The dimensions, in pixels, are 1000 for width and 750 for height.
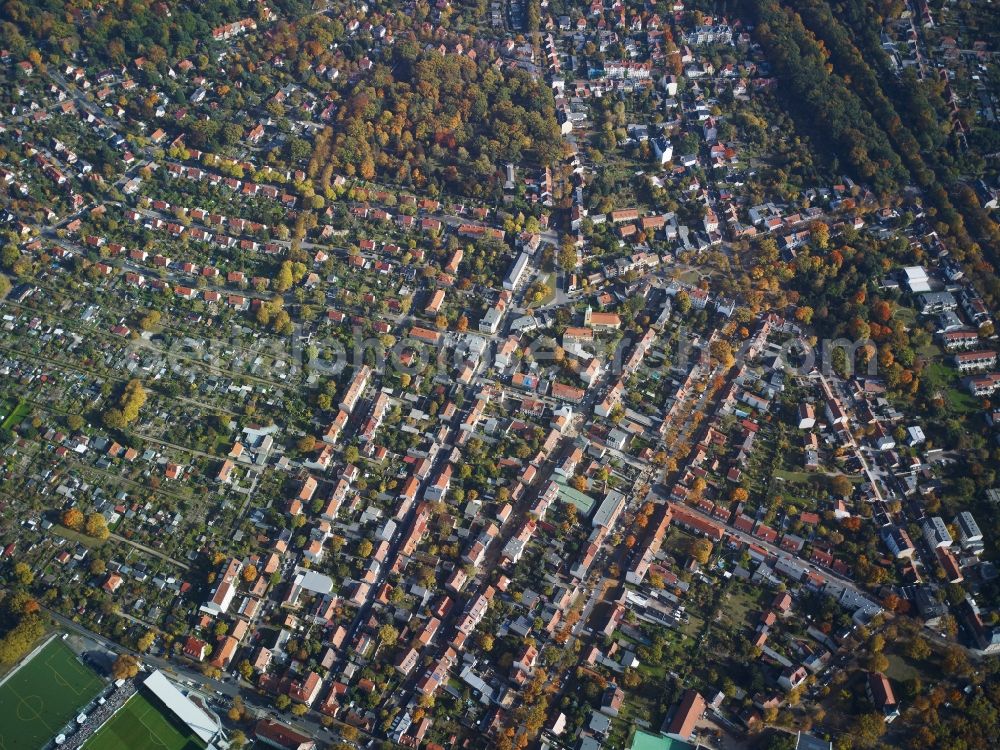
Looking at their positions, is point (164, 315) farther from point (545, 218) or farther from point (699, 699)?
point (699, 699)

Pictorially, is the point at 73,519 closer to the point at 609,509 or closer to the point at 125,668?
the point at 125,668

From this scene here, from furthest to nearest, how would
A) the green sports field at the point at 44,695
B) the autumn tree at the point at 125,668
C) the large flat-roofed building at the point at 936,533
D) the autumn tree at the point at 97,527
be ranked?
the autumn tree at the point at 97,527
the large flat-roofed building at the point at 936,533
the autumn tree at the point at 125,668
the green sports field at the point at 44,695

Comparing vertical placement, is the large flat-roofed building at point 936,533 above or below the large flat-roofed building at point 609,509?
above

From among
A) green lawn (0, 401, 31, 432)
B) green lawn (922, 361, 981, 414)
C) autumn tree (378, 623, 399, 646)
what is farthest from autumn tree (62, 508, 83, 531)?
green lawn (922, 361, 981, 414)

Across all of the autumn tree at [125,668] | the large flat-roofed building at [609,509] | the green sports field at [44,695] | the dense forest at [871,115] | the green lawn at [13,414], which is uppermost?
the dense forest at [871,115]

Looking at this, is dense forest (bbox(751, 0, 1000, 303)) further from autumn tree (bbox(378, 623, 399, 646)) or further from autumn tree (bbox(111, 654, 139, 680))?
autumn tree (bbox(111, 654, 139, 680))

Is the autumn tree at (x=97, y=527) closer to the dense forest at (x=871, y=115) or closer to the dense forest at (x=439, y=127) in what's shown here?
the dense forest at (x=439, y=127)

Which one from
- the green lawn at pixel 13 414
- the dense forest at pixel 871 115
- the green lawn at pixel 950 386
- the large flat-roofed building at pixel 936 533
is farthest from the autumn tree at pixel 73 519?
the dense forest at pixel 871 115
